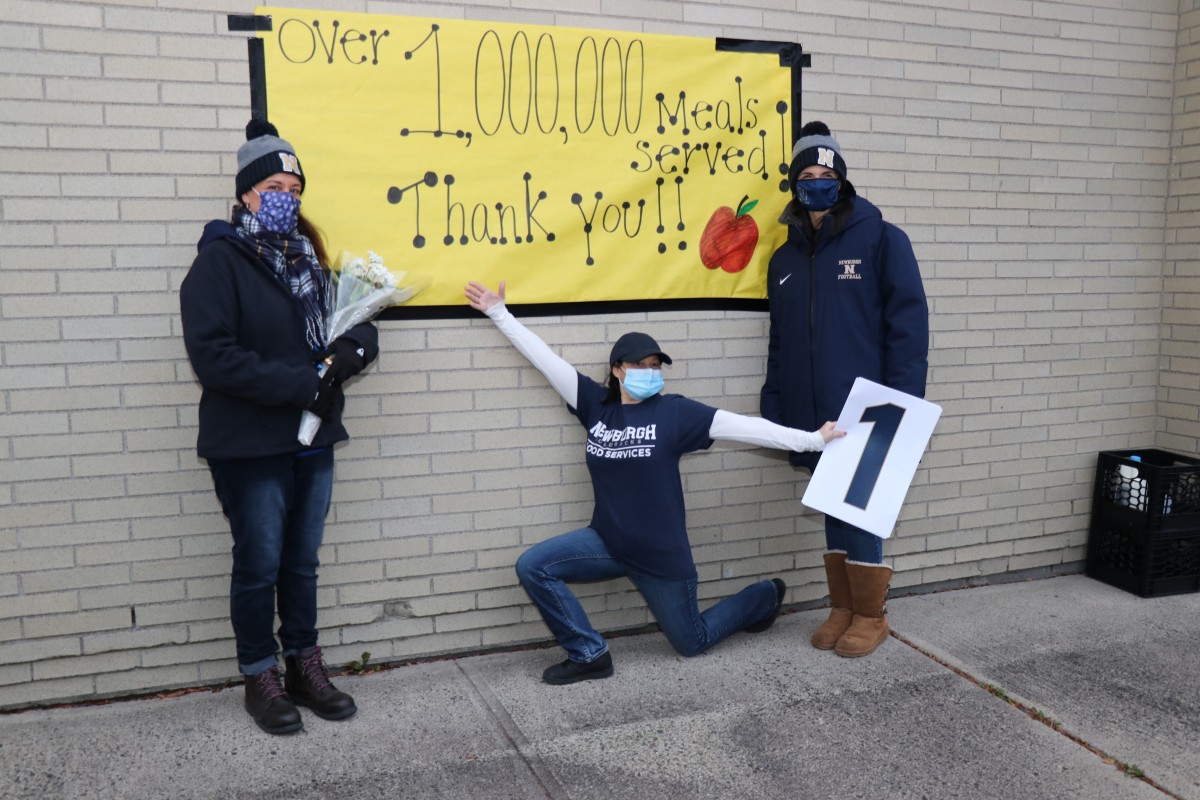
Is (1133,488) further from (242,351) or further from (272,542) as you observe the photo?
(242,351)

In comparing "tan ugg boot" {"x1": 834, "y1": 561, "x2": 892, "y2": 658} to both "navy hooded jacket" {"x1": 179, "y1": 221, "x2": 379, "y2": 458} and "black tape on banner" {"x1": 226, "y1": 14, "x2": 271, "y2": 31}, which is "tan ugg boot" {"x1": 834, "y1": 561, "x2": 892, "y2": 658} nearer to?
"navy hooded jacket" {"x1": 179, "y1": 221, "x2": 379, "y2": 458}

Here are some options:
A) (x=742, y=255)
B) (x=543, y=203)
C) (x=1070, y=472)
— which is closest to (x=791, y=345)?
(x=742, y=255)

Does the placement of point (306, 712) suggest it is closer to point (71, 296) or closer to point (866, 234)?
point (71, 296)

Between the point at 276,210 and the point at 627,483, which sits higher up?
the point at 276,210

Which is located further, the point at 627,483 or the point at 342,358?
the point at 627,483

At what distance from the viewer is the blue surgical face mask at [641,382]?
393cm

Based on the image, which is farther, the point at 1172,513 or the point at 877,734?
the point at 1172,513

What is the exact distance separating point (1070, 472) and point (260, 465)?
14.0 ft

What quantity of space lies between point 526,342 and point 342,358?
82 cm

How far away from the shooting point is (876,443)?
398 centimetres

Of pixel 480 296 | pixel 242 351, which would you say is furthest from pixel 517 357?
pixel 242 351

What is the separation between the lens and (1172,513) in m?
4.96

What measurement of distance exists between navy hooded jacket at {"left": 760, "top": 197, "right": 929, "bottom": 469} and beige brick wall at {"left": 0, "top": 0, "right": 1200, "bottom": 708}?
1.37 feet

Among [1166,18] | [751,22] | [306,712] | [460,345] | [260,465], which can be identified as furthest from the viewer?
[1166,18]
